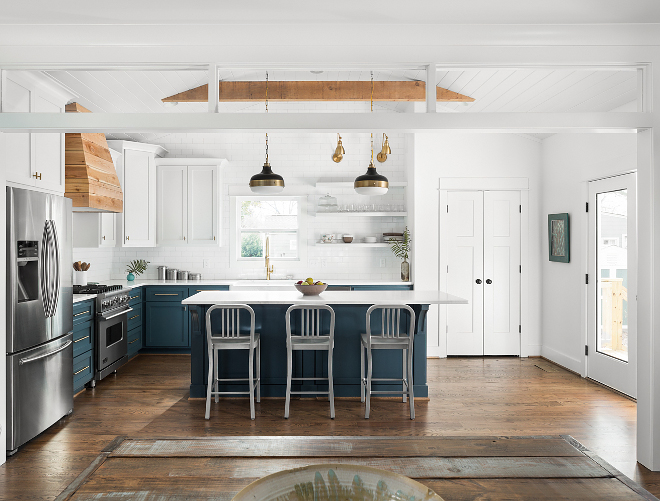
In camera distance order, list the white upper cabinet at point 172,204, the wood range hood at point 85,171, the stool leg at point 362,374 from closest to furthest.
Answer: the stool leg at point 362,374, the wood range hood at point 85,171, the white upper cabinet at point 172,204

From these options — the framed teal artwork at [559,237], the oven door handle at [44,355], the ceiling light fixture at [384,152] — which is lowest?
the oven door handle at [44,355]

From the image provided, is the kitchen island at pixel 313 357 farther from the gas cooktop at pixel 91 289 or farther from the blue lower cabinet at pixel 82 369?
the gas cooktop at pixel 91 289

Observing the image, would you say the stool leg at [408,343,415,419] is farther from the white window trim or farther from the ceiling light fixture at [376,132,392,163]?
the white window trim

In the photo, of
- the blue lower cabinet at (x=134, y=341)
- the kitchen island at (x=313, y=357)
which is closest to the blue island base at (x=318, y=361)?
the kitchen island at (x=313, y=357)

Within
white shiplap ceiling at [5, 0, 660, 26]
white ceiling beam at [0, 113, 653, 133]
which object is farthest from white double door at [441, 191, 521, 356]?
white shiplap ceiling at [5, 0, 660, 26]

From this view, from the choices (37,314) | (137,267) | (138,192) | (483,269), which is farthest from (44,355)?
(483,269)

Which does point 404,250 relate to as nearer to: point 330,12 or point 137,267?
point 137,267

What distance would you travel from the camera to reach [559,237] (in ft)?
18.4

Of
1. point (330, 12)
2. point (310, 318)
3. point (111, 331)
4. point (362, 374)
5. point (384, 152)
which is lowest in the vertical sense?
point (362, 374)

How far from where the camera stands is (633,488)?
3.58 feet

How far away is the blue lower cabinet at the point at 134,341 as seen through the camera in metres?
5.60

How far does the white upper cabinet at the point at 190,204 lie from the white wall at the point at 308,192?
0.36 meters

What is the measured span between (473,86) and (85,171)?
13.6 feet

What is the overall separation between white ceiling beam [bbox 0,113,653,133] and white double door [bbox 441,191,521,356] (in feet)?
10.6
